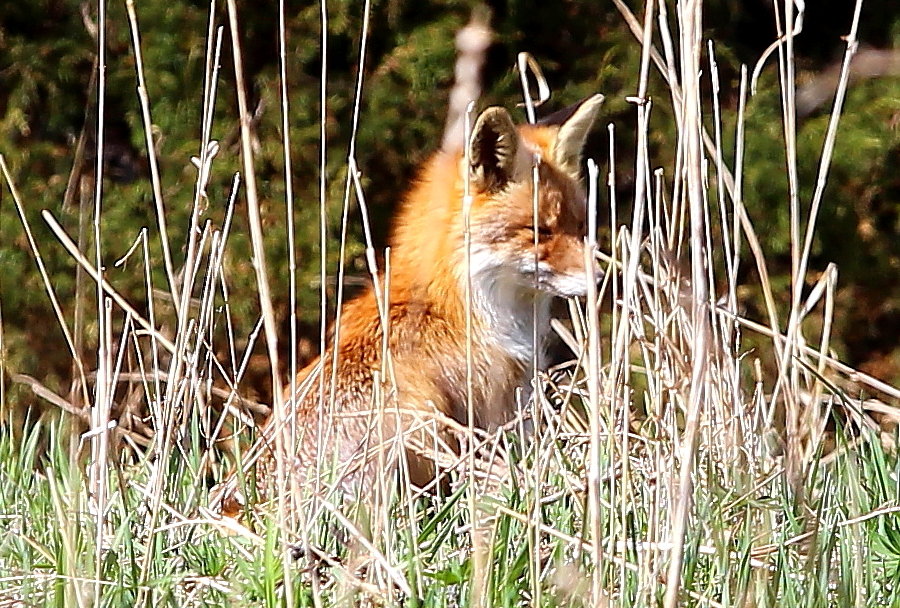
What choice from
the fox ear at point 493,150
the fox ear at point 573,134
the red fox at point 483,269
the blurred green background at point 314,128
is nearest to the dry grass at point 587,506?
the red fox at point 483,269

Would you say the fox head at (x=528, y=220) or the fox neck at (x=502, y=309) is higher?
the fox head at (x=528, y=220)

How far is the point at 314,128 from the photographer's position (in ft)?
16.9

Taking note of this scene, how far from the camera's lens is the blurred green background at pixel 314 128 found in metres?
5.04

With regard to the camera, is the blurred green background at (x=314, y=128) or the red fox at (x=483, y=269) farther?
the blurred green background at (x=314, y=128)

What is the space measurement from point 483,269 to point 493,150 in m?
0.42

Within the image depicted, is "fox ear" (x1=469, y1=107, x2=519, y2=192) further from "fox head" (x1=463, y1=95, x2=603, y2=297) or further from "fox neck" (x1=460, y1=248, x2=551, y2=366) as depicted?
"fox neck" (x1=460, y1=248, x2=551, y2=366)

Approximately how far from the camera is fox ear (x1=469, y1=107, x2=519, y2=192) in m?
3.80

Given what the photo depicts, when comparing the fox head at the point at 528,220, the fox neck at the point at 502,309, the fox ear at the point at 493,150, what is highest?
the fox ear at the point at 493,150

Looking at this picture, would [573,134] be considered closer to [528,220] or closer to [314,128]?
[528,220]

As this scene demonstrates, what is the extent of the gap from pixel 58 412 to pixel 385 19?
6.67 feet

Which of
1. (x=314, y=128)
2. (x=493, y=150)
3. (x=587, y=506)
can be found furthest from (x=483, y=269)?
(x=587, y=506)

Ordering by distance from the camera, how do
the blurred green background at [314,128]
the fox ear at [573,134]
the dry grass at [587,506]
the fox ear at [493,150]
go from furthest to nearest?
the blurred green background at [314,128]
the fox ear at [573,134]
the fox ear at [493,150]
the dry grass at [587,506]

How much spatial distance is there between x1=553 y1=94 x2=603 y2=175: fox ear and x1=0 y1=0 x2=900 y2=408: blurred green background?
841 millimetres

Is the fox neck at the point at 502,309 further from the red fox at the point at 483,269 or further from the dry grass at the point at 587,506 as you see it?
the dry grass at the point at 587,506
